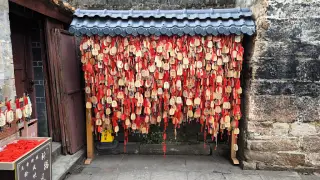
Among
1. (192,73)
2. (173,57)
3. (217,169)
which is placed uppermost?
(173,57)

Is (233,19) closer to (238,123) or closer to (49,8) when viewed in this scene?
(238,123)

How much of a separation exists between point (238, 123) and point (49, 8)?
467 centimetres

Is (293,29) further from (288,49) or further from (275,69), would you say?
(275,69)

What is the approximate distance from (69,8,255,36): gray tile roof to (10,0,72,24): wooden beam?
50cm

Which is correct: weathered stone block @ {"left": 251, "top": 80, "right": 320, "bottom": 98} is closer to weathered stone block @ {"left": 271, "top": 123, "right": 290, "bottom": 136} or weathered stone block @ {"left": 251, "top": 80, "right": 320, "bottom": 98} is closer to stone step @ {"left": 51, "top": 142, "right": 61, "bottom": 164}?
weathered stone block @ {"left": 271, "top": 123, "right": 290, "bottom": 136}

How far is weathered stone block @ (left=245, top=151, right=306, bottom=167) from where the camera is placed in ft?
15.7

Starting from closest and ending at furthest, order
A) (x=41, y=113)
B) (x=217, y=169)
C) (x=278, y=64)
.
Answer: (x=278, y=64) < (x=217, y=169) < (x=41, y=113)

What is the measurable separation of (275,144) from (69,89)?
14.9ft

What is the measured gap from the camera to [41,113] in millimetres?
5668

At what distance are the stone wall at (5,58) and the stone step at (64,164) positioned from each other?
67.6 inches

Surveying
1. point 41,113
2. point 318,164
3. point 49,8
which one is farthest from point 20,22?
point 318,164

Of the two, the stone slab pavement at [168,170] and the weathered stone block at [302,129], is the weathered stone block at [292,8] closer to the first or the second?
the weathered stone block at [302,129]

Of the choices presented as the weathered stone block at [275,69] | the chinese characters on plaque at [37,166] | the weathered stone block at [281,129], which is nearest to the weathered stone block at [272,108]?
the weathered stone block at [281,129]

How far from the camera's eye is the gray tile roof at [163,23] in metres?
4.44
